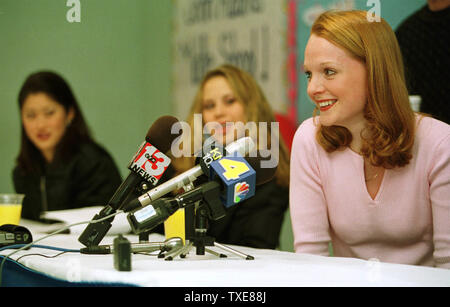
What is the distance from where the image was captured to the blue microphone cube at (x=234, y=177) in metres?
0.86

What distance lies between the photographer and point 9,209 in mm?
1392

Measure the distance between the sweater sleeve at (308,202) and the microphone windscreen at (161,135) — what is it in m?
0.46

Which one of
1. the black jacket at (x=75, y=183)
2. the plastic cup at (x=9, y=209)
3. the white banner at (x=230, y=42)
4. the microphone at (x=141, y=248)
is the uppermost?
the white banner at (x=230, y=42)

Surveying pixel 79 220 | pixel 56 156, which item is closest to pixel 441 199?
pixel 79 220

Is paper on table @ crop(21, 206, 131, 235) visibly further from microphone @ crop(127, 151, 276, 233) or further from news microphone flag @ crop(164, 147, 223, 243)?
microphone @ crop(127, 151, 276, 233)

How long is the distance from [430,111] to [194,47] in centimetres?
145

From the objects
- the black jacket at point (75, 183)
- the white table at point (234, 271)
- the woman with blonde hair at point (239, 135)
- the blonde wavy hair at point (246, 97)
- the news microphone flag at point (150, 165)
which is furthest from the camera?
the black jacket at point (75, 183)

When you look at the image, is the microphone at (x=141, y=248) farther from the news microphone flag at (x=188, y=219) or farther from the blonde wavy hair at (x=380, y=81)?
the blonde wavy hair at (x=380, y=81)

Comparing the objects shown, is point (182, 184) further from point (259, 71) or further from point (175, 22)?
point (175, 22)

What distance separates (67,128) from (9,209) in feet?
3.27

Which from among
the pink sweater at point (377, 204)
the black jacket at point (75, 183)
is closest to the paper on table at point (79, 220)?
the pink sweater at point (377, 204)

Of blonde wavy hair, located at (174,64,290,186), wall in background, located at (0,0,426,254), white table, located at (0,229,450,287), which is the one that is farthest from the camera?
wall in background, located at (0,0,426,254)

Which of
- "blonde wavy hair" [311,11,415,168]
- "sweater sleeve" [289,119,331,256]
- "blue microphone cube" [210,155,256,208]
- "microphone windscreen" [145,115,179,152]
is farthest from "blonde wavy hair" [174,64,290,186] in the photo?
"blue microphone cube" [210,155,256,208]

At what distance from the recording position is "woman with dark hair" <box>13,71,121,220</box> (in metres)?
2.23
